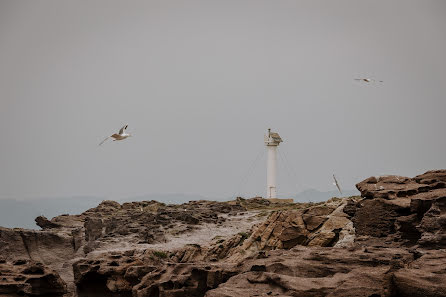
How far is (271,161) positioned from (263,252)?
47.2m

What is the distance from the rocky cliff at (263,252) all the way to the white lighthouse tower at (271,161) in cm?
1681

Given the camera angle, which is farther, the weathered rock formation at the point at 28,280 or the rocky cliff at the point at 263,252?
the weathered rock formation at the point at 28,280

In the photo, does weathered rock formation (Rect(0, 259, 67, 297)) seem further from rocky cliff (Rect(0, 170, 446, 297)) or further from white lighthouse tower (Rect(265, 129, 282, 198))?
white lighthouse tower (Rect(265, 129, 282, 198))

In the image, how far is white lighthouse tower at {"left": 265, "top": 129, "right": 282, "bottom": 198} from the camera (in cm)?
7112

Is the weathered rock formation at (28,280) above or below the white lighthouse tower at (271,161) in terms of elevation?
below

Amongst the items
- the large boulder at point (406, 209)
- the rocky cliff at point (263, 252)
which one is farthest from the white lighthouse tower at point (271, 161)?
the large boulder at point (406, 209)

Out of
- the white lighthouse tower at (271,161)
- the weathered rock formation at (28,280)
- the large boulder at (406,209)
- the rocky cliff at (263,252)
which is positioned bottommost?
the weathered rock formation at (28,280)

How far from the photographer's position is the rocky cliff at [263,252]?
18.4m

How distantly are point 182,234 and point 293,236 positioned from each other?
14469mm

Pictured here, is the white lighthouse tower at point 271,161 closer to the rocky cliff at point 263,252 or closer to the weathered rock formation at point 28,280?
the rocky cliff at point 263,252

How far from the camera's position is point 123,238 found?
4644 centimetres

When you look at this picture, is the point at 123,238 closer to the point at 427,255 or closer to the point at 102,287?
the point at 102,287

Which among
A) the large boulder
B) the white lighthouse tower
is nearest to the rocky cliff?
the large boulder

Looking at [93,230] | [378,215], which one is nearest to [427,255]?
[378,215]
